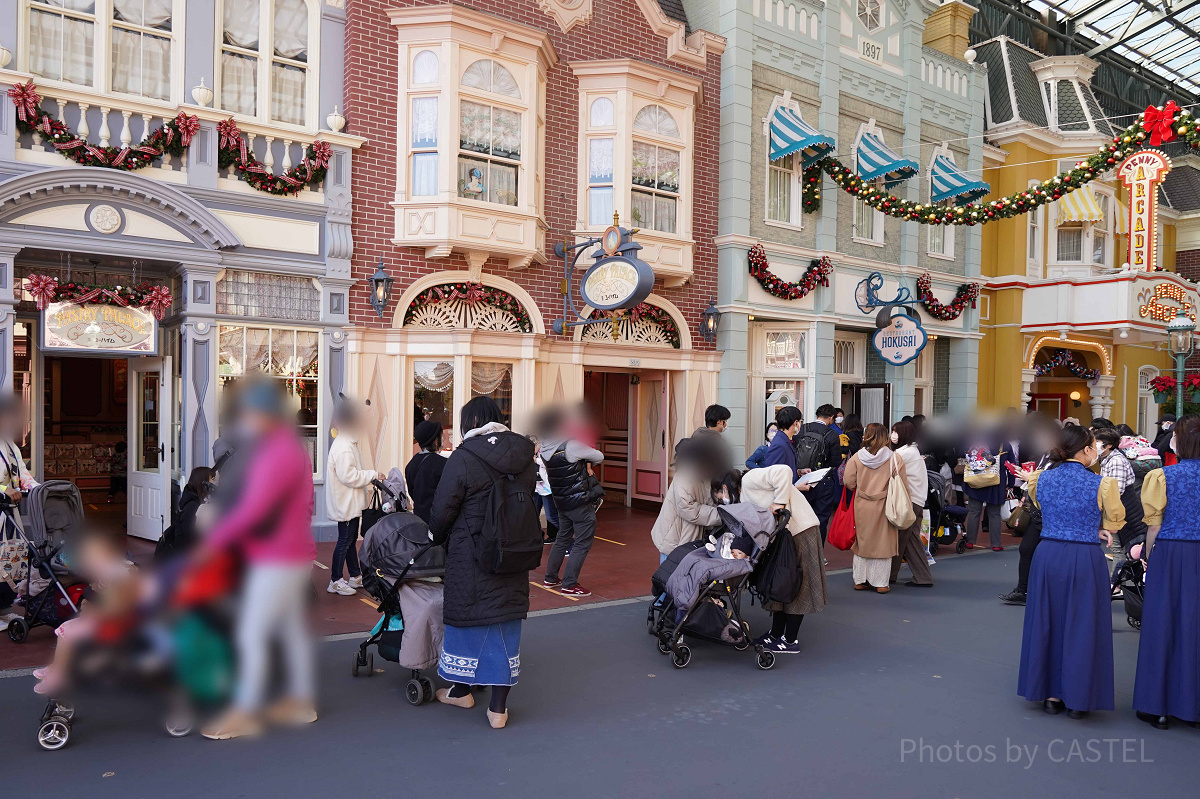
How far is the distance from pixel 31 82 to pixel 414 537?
714 cm

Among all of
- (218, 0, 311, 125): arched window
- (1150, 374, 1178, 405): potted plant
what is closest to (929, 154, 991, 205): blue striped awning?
(1150, 374, 1178, 405): potted plant

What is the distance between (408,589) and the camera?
16.0ft

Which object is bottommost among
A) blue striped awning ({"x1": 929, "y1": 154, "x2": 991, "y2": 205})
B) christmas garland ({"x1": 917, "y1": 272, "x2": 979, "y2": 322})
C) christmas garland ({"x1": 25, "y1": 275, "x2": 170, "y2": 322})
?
christmas garland ({"x1": 25, "y1": 275, "x2": 170, "y2": 322})

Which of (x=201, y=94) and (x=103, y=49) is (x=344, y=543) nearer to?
(x=201, y=94)

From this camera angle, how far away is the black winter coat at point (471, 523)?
14.4 feet

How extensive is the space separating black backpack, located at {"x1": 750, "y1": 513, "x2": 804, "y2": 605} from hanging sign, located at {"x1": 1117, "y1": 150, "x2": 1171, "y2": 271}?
430 inches

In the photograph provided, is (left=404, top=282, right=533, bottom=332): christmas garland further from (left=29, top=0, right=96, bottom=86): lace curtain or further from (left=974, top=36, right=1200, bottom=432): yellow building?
(left=974, top=36, right=1200, bottom=432): yellow building

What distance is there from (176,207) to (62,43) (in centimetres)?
199

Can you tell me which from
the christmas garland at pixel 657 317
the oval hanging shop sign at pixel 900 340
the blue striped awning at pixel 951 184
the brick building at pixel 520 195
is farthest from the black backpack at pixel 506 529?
the blue striped awning at pixel 951 184

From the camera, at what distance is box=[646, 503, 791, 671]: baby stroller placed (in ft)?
18.8

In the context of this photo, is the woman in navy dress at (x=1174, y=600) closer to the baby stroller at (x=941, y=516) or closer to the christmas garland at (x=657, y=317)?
the baby stroller at (x=941, y=516)

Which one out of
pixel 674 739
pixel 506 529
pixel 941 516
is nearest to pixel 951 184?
pixel 941 516

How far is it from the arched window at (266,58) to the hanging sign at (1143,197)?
12.2 meters

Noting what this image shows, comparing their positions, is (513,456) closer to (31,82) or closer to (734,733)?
(734,733)
